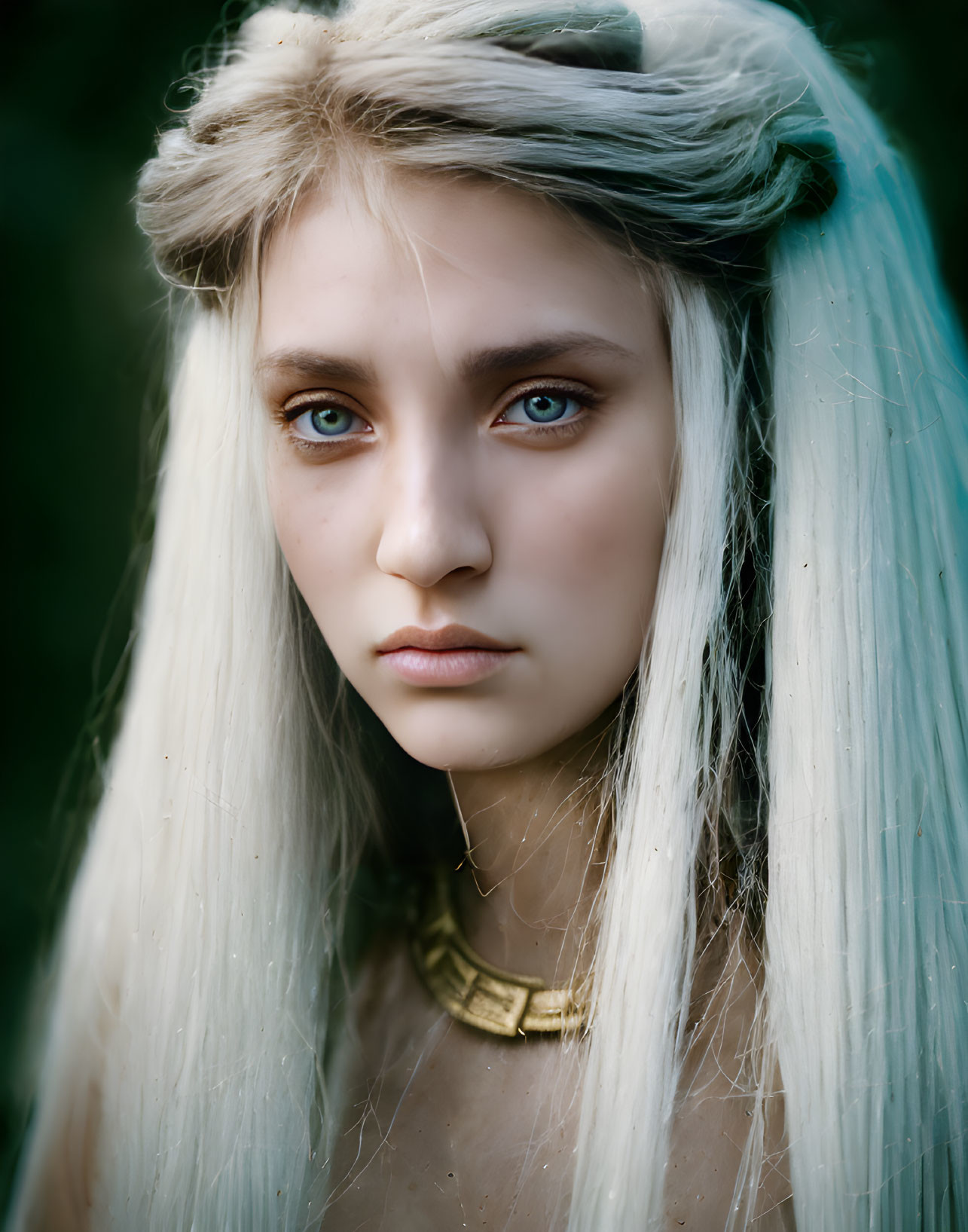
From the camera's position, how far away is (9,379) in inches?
40.3

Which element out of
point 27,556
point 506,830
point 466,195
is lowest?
point 506,830

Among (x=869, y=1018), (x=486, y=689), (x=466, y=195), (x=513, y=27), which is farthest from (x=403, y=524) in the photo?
(x=869, y=1018)

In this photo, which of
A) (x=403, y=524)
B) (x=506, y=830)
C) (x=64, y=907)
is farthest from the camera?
(x=64, y=907)

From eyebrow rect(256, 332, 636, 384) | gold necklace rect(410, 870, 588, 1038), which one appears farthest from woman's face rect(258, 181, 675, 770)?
gold necklace rect(410, 870, 588, 1038)

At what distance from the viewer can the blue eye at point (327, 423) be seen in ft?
2.51

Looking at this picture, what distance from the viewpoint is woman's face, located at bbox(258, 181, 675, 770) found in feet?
2.26

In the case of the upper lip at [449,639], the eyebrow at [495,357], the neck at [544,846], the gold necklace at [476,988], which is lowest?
the gold necklace at [476,988]

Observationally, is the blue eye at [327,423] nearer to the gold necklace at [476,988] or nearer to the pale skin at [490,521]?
the pale skin at [490,521]

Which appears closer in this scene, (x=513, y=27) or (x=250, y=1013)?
(x=513, y=27)

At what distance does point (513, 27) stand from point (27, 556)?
0.74 meters

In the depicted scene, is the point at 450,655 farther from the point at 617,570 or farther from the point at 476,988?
the point at 476,988

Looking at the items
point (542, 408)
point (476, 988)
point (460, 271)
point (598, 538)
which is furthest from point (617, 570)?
point (476, 988)

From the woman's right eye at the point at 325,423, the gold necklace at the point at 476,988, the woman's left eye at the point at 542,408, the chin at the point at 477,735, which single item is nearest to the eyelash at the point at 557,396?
the woman's left eye at the point at 542,408

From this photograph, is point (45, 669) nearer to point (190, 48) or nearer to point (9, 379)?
point (9, 379)
